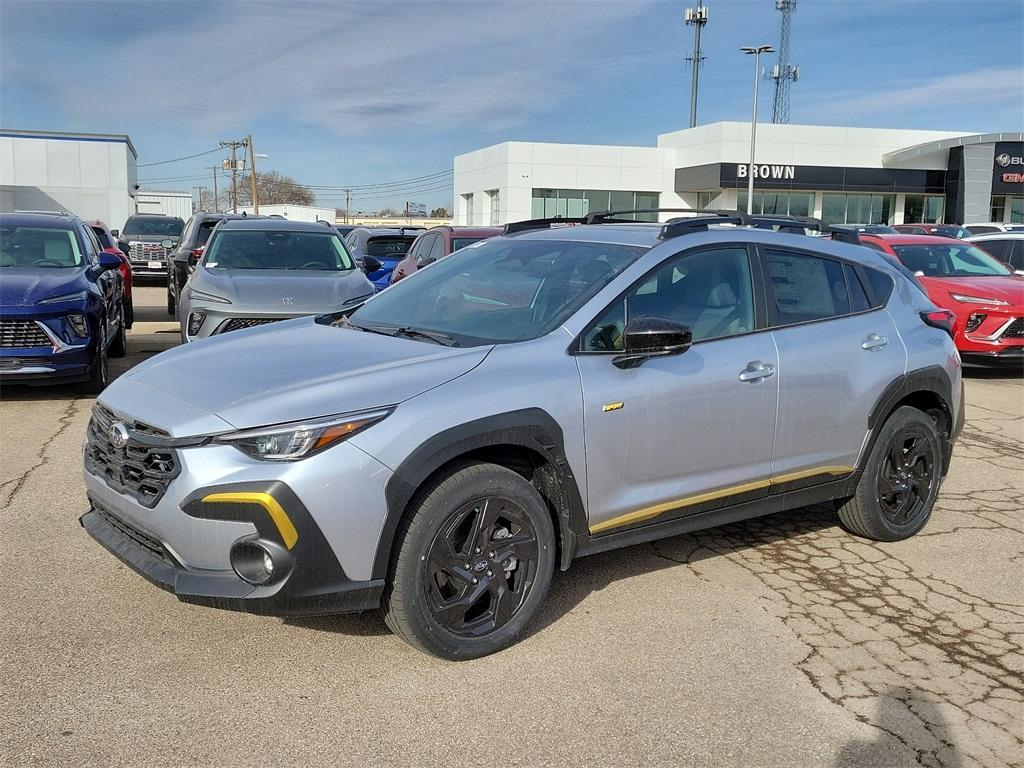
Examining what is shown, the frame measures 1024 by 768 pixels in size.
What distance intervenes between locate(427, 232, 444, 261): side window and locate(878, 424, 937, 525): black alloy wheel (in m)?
8.09

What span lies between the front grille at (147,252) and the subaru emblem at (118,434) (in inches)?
844

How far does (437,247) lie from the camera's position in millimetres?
12797

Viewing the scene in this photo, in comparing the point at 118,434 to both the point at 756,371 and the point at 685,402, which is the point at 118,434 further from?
the point at 756,371

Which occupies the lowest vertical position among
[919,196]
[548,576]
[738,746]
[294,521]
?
[738,746]

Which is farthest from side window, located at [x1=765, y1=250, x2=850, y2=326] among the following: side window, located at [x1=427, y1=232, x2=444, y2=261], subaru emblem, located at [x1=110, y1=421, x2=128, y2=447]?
side window, located at [x1=427, y1=232, x2=444, y2=261]

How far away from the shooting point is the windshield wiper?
13.5 ft

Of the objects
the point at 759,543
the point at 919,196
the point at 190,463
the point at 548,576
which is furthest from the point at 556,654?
the point at 919,196

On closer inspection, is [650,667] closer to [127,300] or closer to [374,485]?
[374,485]

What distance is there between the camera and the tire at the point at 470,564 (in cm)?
350

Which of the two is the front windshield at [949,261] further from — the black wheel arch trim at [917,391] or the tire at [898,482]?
the tire at [898,482]

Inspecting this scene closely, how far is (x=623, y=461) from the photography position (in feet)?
13.3

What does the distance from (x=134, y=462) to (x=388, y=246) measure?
13.3m

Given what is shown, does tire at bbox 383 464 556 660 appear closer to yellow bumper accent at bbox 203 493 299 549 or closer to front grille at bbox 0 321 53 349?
yellow bumper accent at bbox 203 493 299 549

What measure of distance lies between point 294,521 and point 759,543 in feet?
9.94
